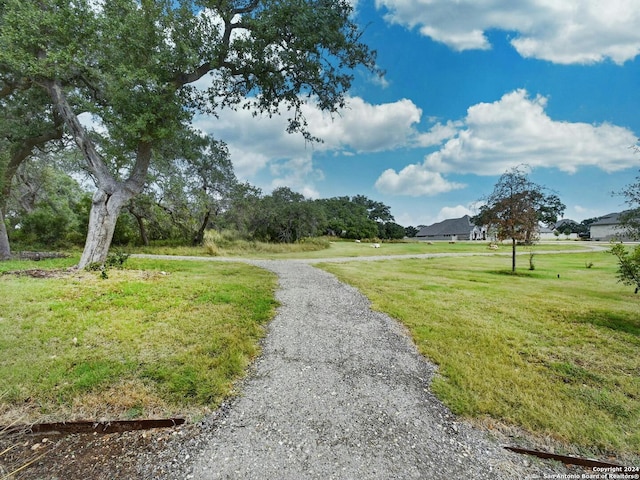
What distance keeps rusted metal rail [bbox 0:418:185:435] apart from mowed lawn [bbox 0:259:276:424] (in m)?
0.09

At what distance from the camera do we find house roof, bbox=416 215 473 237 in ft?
187

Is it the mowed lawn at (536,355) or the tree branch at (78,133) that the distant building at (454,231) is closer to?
the mowed lawn at (536,355)

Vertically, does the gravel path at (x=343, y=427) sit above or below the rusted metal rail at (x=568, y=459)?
above

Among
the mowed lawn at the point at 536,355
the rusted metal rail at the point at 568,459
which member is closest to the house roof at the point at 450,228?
the mowed lawn at the point at 536,355

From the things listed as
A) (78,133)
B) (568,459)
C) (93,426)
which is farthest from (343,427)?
(78,133)

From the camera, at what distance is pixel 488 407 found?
308cm

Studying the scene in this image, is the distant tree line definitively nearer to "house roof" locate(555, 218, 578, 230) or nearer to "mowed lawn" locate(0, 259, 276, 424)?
"mowed lawn" locate(0, 259, 276, 424)

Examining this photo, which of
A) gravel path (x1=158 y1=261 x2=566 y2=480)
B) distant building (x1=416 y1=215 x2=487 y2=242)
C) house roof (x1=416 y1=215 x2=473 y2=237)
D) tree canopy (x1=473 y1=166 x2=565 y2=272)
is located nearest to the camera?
gravel path (x1=158 y1=261 x2=566 y2=480)

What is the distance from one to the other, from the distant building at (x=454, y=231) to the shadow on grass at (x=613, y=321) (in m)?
52.3

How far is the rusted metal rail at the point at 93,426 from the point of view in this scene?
2547 mm

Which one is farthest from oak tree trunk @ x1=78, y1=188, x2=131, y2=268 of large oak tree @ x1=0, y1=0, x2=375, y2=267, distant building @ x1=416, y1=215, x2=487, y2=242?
distant building @ x1=416, y1=215, x2=487, y2=242

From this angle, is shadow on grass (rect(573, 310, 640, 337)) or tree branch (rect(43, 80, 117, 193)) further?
tree branch (rect(43, 80, 117, 193))

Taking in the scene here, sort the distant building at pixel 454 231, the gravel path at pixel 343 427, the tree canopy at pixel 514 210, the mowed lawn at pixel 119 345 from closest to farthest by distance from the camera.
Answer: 1. the gravel path at pixel 343 427
2. the mowed lawn at pixel 119 345
3. the tree canopy at pixel 514 210
4. the distant building at pixel 454 231

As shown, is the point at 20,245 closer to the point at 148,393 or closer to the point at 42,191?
the point at 42,191
